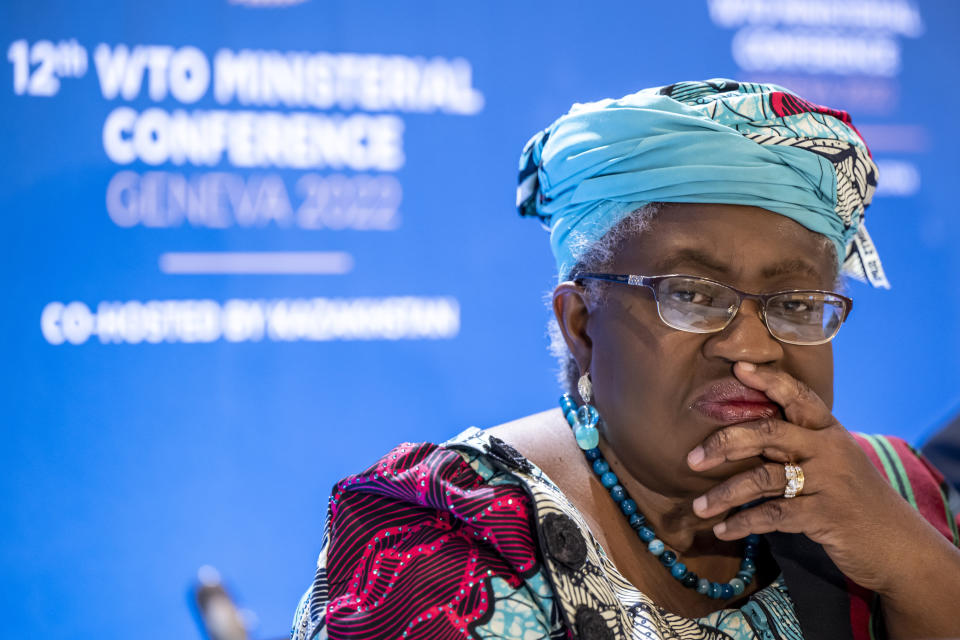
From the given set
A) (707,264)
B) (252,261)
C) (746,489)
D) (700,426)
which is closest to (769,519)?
(746,489)

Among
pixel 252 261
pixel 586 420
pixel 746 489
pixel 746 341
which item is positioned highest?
pixel 252 261

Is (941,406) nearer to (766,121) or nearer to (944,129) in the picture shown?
(944,129)

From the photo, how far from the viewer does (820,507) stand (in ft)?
4.88

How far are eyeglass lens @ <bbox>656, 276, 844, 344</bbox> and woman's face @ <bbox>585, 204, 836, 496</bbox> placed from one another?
0.02 meters

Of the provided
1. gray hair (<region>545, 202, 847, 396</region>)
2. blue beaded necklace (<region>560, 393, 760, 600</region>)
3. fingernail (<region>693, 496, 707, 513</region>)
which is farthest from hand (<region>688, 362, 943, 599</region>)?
gray hair (<region>545, 202, 847, 396</region>)

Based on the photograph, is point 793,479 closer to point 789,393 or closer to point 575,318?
point 789,393

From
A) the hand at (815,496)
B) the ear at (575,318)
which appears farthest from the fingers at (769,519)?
the ear at (575,318)

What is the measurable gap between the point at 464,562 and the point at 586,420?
50 centimetres

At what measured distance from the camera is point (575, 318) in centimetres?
168

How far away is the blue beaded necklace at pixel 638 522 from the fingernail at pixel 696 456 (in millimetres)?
200

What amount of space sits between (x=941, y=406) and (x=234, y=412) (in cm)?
283

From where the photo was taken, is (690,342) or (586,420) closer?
(690,342)

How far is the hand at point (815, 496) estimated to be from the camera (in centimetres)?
147

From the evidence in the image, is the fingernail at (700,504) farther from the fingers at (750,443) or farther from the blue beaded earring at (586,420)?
the blue beaded earring at (586,420)
